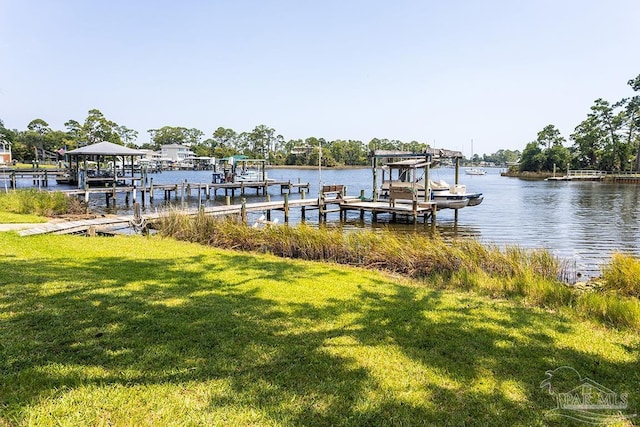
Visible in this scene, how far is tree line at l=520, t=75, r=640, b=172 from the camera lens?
7406 centimetres

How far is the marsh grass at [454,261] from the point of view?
6770mm

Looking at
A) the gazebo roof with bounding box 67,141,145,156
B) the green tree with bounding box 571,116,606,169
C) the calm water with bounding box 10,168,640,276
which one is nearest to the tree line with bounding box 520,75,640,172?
the green tree with bounding box 571,116,606,169

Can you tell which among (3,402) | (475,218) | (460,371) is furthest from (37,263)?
(475,218)

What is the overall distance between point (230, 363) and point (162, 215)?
467 inches

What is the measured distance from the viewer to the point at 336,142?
13900cm

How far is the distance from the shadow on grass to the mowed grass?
0.05 ft

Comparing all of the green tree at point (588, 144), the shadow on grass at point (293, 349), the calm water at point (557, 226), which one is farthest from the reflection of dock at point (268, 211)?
Result: the green tree at point (588, 144)

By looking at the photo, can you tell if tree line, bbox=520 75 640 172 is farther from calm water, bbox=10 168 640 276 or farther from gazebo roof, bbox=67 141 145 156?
gazebo roof, bbox=67 141 145 156

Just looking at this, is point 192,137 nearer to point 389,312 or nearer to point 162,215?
point 162,215

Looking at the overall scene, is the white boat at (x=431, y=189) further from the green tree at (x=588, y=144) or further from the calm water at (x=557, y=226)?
the green tree at (x=588, y=144)

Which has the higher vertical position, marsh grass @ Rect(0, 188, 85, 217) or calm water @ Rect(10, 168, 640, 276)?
marsh grass @ Rect(0, 188, 85, 217)

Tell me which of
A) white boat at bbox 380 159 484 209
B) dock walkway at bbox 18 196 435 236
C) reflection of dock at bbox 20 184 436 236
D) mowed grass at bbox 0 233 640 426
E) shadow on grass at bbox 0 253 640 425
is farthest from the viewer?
white boat at bbox 380 159 484 209

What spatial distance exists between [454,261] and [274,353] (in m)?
6.09

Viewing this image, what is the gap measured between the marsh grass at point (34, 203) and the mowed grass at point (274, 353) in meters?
12.6
